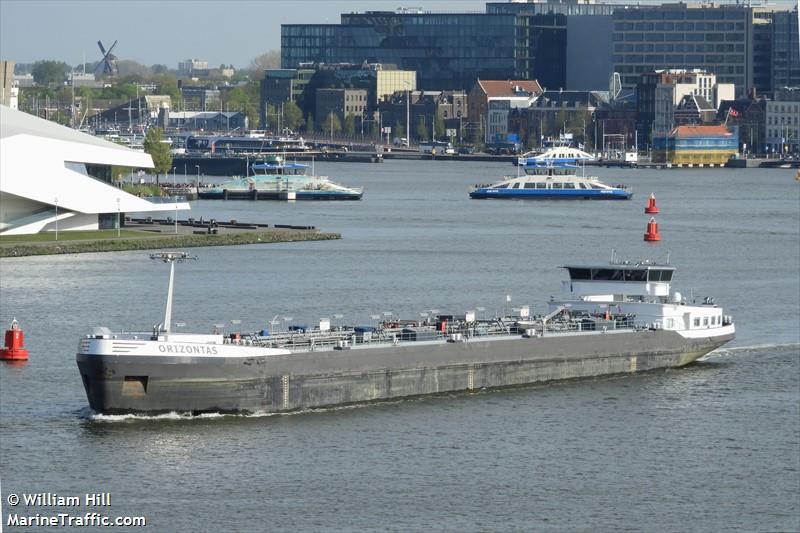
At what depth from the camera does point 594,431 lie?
38.3 metres

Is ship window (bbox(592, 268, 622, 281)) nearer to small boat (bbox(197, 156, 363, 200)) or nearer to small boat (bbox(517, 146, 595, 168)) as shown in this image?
small boat (bbox(197, 156, 363, 200))

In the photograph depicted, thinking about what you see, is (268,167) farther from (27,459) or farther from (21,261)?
(27,459)

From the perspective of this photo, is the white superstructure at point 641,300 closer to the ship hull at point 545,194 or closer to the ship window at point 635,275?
the ship window at point 635,275

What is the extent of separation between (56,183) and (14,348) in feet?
116

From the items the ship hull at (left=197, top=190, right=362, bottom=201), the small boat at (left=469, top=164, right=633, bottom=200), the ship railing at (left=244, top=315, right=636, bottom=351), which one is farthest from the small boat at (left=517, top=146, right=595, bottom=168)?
the ship railing at (left=244, top=315, right=636, bottom=351)

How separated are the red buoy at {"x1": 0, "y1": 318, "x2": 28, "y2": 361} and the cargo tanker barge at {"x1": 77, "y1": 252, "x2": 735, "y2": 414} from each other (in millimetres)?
5804

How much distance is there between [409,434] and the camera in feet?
123

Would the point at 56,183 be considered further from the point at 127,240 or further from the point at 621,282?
the point at 621,282

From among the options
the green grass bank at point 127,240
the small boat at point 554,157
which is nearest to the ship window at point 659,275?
the green grass bank at point 127,240

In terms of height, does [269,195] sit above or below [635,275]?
above

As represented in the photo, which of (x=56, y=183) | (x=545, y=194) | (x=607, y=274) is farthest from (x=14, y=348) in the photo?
(x=545, y=194)

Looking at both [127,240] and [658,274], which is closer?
[658,274]

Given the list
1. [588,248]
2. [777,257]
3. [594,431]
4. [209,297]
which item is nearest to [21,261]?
[209,297]

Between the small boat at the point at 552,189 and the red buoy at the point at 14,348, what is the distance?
8304 cm
